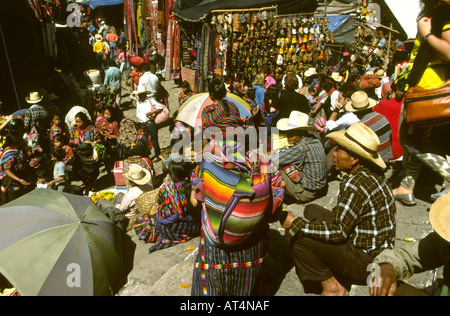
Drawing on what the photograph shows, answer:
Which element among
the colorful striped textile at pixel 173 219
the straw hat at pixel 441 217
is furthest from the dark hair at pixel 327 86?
the straw hat at pixel 441 217

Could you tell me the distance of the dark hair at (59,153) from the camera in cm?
691

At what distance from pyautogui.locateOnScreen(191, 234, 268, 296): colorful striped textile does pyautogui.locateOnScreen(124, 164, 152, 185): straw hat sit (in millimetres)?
3348

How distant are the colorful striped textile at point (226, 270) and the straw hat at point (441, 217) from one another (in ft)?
4.48

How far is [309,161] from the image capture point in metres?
5.30

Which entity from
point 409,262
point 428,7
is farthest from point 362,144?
point 428,7

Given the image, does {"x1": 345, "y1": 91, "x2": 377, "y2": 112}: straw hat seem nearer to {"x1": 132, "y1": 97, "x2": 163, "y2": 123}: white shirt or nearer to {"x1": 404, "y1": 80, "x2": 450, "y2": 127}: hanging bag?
{"x1": 404, "y1": 80, "x2": 450, "y2": 127}: hanging bag

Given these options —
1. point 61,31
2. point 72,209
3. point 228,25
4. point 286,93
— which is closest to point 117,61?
point 61,31

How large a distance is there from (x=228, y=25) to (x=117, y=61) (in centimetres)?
996

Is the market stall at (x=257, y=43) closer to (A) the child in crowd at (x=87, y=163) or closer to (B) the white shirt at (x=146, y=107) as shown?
(B) the white shirt at (x=146, y=107)

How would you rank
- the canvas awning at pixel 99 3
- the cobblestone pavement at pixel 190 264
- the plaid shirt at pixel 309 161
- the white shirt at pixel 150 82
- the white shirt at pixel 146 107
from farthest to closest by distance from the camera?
1. the canvas awning at pixel 99 3
2. the white shirt at pixel 150 82
3. the white shirt at pixel 146 107
4. the plaid shirt at pixel 309 161
5. the cobblestone pavement at pixel 190 264

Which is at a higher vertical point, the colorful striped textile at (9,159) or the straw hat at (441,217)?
the straw hat at (441,217)

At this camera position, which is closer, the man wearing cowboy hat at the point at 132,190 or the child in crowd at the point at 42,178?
the man wearing cowboy hat at the point at 132,190

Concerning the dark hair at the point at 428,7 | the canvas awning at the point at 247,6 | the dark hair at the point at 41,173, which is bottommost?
the dark hair at the point at 41,173
